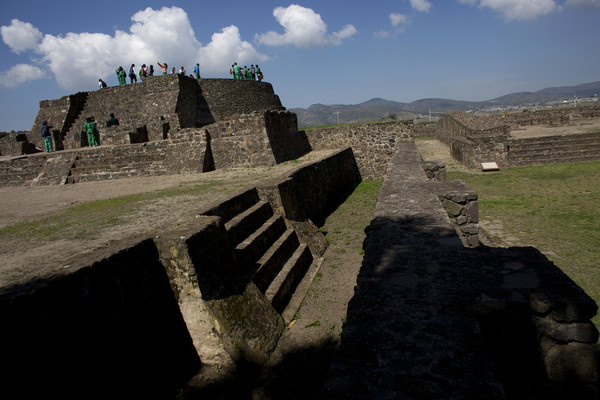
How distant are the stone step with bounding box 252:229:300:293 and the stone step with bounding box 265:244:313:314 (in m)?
0.08

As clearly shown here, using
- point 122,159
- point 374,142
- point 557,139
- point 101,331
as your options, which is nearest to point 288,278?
point 101,331

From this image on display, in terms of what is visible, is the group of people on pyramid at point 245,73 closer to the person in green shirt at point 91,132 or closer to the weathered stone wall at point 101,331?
the person in green shirt at point 91,132

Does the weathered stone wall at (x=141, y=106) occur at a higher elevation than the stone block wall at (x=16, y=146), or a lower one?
higher

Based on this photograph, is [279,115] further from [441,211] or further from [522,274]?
[522,274]

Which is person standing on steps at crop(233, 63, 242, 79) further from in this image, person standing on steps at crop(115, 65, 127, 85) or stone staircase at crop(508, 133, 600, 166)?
stone staircase at crop(508, 133, 600, 166)

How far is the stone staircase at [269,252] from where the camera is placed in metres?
4.76

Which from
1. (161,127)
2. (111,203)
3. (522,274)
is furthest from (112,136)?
(522,274)

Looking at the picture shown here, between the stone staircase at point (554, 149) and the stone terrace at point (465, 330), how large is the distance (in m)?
13.7

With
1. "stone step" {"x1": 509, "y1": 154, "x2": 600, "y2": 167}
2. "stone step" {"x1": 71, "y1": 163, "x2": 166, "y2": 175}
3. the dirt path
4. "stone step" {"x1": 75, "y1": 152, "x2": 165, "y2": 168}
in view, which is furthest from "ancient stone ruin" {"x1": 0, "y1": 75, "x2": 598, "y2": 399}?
"stone step" {"x1": 509, "y1": 154, "x2": 600, "y2": 167}

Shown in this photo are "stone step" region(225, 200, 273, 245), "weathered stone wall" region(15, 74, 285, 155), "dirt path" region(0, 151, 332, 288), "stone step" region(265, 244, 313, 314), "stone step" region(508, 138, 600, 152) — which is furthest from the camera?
"weathered stone wall" region(15, 74, 285, 155)

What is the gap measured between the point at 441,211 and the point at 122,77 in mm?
25177

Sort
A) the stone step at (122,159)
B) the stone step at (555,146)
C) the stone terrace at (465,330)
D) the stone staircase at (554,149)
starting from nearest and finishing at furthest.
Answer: the stone terrace at (465,330) → the stone step at (122,159) → the stone staircase at (554,149) → the stone step at (555,146)

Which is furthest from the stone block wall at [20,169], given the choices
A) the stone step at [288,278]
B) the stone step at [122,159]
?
the stone step at [288,278]

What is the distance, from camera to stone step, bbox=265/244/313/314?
4.74m
